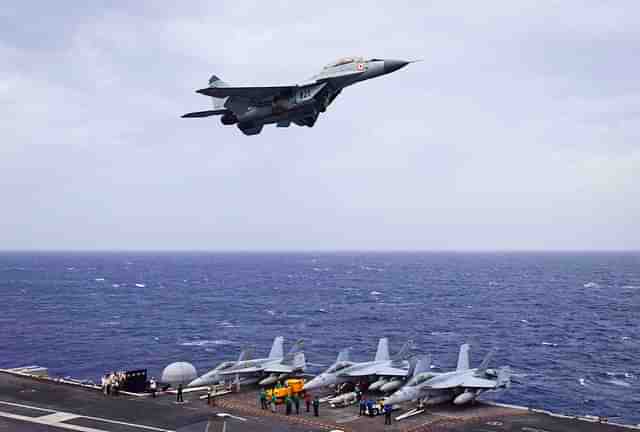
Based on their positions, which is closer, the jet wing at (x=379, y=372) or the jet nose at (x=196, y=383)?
the jet nose at (x=196, y=383)

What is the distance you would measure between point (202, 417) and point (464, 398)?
19598 millimetres

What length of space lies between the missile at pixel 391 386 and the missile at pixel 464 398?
4.68 metres

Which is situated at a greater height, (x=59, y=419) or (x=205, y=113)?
(x=205, y=113)

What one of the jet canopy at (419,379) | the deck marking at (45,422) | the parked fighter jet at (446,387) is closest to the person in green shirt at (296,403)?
the parked fighter jet at (446,387)

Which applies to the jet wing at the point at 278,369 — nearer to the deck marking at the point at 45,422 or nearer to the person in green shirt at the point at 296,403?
the person in green shirt at the point at 296,403

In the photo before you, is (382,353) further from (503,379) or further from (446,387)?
(503,379)

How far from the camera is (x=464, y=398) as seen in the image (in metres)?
42.7

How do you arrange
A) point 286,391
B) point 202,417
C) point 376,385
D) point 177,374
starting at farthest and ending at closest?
1. point 376,385
2. point 177,374
3. point 286,391
4. point 202,417

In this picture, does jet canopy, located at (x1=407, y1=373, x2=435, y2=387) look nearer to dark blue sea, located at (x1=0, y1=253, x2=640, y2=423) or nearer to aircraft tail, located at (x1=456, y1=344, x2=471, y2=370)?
aircraft tail, located at (x1=456, y1=344, x2=471, y2=370)

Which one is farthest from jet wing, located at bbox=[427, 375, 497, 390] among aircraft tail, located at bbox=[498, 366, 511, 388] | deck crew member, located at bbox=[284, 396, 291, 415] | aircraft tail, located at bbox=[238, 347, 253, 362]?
aircraft tail, located at bbox=[238, 347, 253, 362]

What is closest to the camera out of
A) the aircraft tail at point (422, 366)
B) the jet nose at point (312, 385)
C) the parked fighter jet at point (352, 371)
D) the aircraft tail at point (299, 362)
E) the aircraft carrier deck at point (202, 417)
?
the aircraft carrier deck at point (202, 417)

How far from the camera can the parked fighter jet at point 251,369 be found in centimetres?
4650

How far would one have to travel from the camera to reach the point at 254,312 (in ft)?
405

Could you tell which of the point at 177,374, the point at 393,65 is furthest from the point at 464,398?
the point at 393,65
